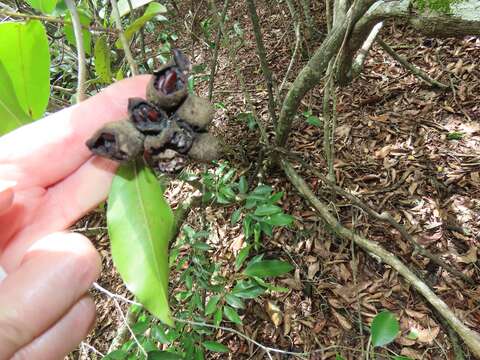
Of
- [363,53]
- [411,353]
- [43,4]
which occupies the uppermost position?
[43,4]

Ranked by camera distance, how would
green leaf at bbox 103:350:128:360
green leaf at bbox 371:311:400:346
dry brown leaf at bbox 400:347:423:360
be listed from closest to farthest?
green leaf at bbox 371:311:400:346 → green leaf at bbox 103:350:128:360 → dry brown leaf at bbox 400:347:423:360

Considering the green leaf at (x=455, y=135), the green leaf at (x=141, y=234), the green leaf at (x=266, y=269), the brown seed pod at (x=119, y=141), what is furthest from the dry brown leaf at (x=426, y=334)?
the brown seed pod at (x=119, y=141)

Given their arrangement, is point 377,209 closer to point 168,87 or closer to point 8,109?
point 168,87

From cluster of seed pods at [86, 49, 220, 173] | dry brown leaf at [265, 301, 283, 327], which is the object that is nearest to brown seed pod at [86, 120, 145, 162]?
cluster of seed pods at [86, 49, 220, 173]

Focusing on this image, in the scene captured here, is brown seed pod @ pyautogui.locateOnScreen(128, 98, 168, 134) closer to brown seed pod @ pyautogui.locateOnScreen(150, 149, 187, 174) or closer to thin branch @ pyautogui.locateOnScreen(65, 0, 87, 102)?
brown seed pod @ pyautogui.locateOnScreen(150, 149, 187, 174)

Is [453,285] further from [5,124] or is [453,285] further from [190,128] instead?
[5,124]

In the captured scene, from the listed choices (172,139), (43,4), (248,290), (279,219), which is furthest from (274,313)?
(43,4)
